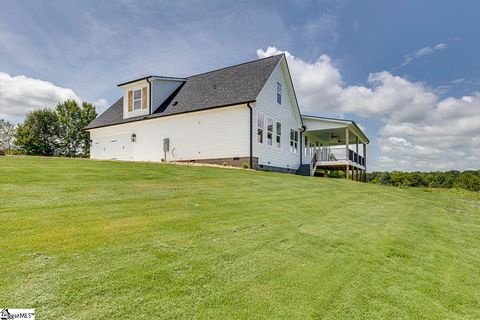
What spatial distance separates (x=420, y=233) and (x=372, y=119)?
25283 mm

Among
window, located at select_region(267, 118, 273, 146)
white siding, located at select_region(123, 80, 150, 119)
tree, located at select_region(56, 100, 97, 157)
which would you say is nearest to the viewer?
window, located at select_region(267, 118, 273, 146)

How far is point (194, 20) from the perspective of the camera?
A: 15664 mm

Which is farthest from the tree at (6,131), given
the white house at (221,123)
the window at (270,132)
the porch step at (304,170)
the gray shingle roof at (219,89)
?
the porch step at (304,170)

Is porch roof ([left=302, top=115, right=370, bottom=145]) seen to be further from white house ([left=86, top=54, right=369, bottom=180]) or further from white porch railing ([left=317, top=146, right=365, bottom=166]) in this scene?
white porch railing ([left=317, top=146, right=365, bottom=166])

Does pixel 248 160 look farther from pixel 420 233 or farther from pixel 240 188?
pixel 420 233

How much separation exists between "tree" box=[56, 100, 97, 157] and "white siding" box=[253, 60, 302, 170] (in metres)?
28.6

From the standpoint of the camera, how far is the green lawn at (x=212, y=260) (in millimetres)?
2320

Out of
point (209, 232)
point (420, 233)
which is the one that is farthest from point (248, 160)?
point (209, 232)

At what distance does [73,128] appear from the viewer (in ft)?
129

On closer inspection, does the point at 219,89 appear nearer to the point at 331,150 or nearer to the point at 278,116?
the point at 278,116

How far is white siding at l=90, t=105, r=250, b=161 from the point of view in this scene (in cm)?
1644

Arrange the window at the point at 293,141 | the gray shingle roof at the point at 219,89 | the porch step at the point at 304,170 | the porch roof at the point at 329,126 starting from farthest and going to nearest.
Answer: the porch step at the point at 304,170 → the window at the point at 293,141 → the porch roof at the point at 329,126 → the gray shingle roof at the point at 219,89

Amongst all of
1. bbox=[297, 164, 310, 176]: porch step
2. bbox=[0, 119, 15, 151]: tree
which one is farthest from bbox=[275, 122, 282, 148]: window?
bbox=[0, 119, 15, 151]: tree

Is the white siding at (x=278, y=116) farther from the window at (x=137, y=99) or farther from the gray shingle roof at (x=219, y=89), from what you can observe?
the window at (x=137, y=99)
